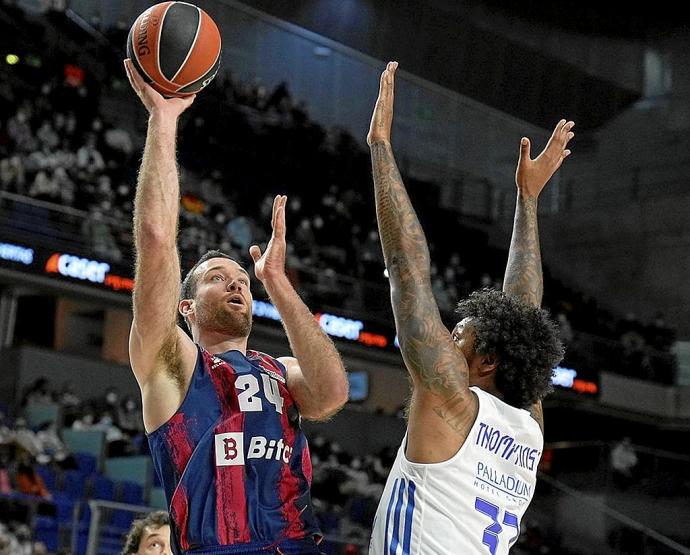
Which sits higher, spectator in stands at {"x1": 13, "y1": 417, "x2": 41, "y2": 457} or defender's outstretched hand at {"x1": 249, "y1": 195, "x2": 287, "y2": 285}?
defender's outstretched hand at {"x1": 249, "y1": 195, "x2": 287, "y2": 285}

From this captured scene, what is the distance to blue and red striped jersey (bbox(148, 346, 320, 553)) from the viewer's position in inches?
132

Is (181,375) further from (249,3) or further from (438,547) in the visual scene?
(249,3)

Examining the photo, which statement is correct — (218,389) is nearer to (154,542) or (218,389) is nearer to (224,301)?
(224,301)

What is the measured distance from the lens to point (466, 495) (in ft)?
10.4

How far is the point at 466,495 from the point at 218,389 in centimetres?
84

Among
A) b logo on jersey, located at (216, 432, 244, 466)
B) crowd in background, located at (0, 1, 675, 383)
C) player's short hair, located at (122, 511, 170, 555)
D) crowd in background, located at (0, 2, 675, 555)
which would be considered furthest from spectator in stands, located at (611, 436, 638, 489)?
b logo on jersey, located at (216, 432, 244, 466)

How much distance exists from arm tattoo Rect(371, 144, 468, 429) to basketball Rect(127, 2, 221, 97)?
639 millimetres

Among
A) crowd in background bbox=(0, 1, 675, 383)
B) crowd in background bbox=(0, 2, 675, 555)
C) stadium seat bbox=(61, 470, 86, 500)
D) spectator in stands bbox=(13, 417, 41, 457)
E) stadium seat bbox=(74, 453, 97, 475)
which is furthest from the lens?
crowd in background bbox=(0, 1, 675, 383)

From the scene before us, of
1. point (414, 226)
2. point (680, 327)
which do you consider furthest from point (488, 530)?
point (680, 327)

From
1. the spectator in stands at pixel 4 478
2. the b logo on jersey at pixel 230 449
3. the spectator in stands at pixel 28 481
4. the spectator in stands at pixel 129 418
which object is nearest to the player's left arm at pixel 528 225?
the b logo on jersey at pixel 230 449

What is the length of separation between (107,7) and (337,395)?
18.8 m

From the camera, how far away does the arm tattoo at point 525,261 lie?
12.9ft

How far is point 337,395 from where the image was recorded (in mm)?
3648

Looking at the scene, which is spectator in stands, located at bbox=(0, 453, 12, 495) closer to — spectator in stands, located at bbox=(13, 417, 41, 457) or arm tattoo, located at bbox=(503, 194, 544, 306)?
spectator in stands, located at bbox=(13, 417, 41, 457)
